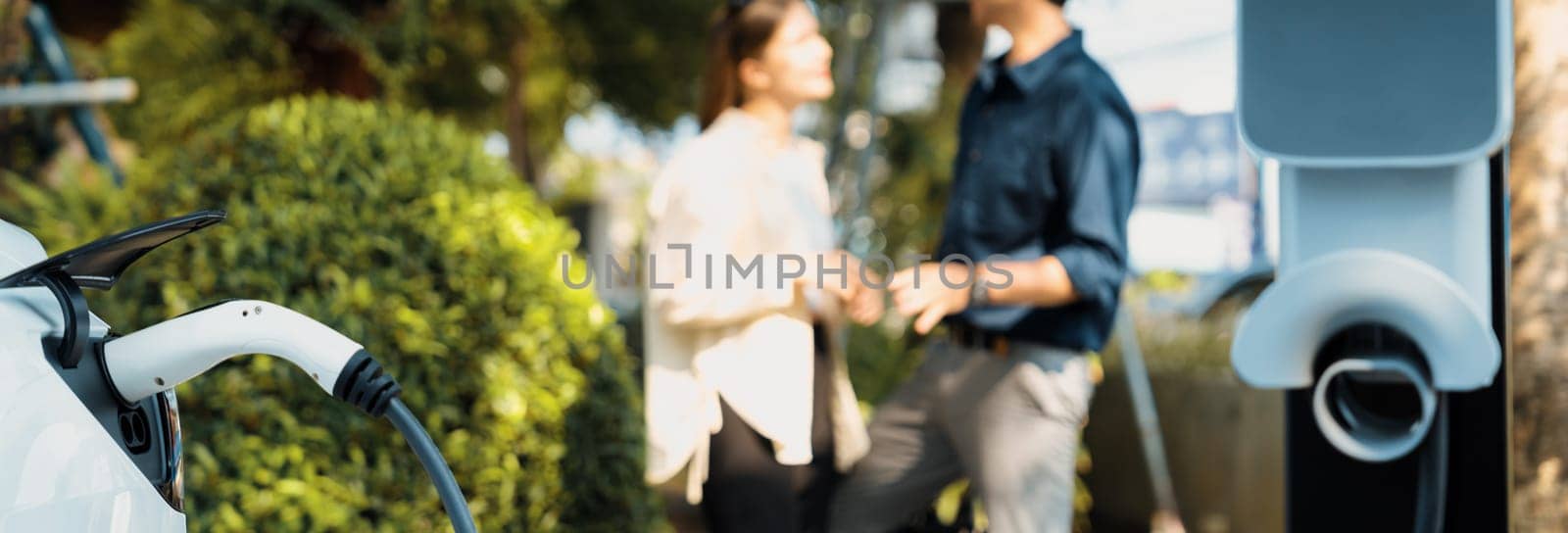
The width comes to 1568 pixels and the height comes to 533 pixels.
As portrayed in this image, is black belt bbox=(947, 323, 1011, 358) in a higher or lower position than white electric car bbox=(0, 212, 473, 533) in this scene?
lower

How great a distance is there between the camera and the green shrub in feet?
9.56

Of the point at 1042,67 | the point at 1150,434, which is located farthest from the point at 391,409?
the point at 1150,434

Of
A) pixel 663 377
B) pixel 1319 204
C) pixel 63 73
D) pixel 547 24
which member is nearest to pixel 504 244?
pixel 663 377

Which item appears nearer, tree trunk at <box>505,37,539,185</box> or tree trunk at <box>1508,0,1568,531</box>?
tree trunk at <box>1508,0,1568,531</box>

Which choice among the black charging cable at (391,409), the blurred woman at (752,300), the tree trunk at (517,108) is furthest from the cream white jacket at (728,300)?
the tree trunk at (517,108)

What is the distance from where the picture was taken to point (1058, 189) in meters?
2.69

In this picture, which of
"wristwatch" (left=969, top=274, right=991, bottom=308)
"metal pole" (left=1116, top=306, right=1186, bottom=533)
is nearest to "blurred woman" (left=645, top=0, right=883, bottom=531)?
"wristwatch" (left=969, top=274, right=991, bottom=308)

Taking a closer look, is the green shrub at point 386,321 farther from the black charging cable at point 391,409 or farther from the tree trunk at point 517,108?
the tree trunk at point 517,108

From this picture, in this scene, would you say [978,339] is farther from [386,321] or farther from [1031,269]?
[386,321]

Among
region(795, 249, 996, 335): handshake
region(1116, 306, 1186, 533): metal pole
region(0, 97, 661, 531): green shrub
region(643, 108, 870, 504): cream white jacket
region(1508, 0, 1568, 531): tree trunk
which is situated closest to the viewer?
region(1508, 0, 1568, 531): tree trunk

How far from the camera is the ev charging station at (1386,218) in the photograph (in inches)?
70.1

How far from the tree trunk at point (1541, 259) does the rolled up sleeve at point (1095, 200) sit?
65 centimetres

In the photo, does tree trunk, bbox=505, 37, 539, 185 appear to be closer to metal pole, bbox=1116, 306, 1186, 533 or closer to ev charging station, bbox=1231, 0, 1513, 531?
metal pole, bbox=1116, 306, 1186, 533

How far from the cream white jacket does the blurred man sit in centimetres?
27
